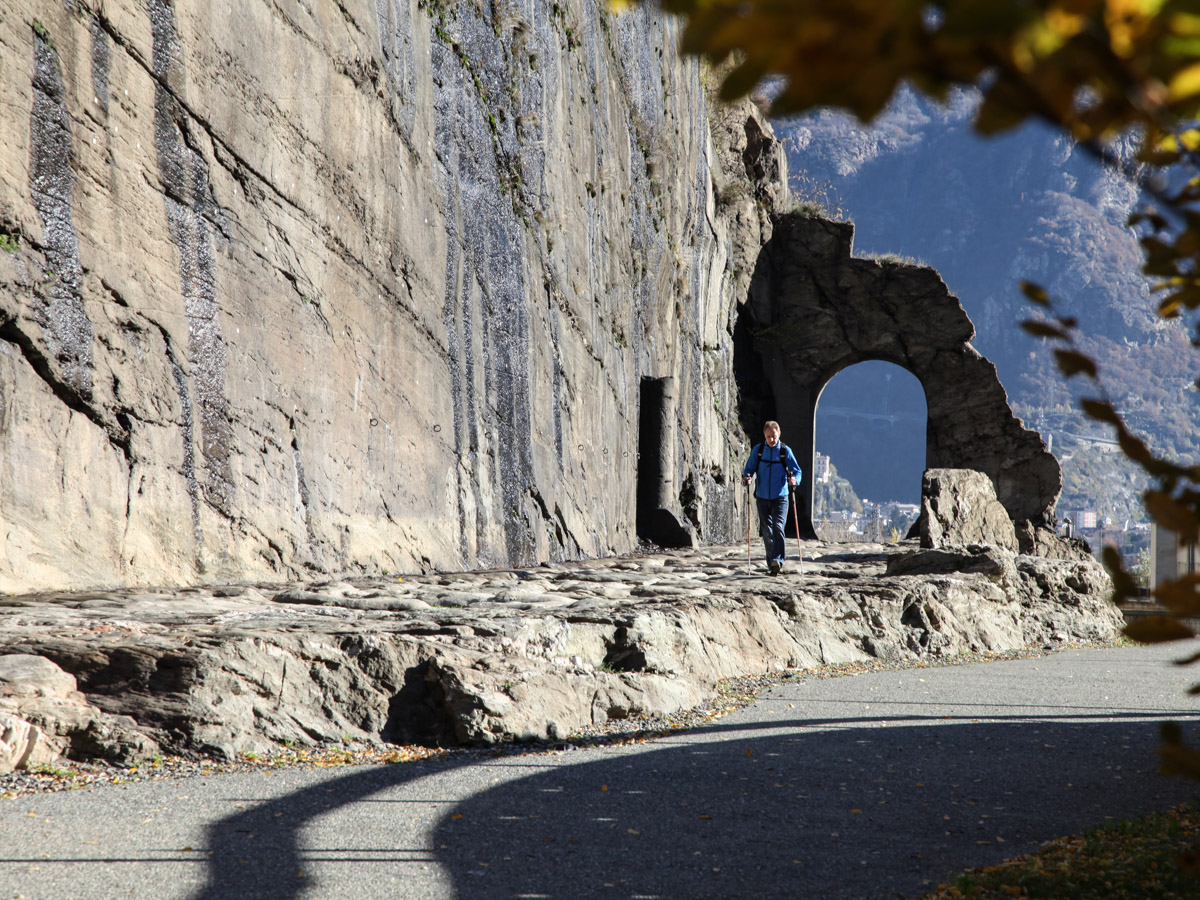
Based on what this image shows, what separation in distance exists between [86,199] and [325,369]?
6.89 feet

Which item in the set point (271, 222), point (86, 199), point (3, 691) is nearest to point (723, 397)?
point (271, 222)

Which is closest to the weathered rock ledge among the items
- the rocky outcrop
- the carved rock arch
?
the rocky outcrop

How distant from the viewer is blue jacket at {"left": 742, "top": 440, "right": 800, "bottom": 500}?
9.12 m

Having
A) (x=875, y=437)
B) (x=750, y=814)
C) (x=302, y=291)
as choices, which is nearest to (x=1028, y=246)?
(x=875, y=437)

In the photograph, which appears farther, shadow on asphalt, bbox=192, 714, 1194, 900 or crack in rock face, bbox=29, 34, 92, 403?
crack in rock face, bbox=29, 34, 92, 403

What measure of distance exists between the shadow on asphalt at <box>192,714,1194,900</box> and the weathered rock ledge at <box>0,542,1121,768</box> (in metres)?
0.47

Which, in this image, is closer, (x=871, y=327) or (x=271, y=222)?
(x=271, y=222)

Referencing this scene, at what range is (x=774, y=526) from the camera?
9.08 metres

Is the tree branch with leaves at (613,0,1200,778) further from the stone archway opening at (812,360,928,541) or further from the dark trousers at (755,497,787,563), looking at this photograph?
the stone archway opening at (812,360,928,541)

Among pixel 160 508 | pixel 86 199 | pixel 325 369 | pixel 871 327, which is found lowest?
pixel 160 508

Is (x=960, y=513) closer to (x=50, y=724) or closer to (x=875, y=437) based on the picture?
(x=50, y=724)

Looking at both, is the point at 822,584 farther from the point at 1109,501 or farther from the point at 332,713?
the point at 1109,501

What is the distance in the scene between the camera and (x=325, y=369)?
24.2 ft

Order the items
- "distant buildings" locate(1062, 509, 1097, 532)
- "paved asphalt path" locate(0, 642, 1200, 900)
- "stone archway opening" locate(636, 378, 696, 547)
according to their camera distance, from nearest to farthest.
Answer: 1. "paved asphalt path" locate(0, 642, 1200, 900)
2. "stone archway opening" locate(636, 378, 696, 547)
3. "distant buildings" locate(1062, 509, 1097, 532)
